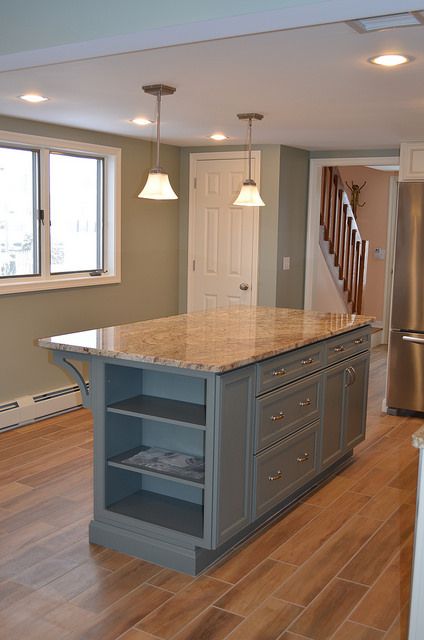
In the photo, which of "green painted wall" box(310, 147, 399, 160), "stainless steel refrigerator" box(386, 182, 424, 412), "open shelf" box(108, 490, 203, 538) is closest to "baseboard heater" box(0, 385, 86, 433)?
"open shelf" box(108, 490, 203, 538)

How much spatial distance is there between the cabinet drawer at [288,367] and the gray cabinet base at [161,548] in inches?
27.0

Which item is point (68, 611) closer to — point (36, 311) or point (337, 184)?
point (36, 311)

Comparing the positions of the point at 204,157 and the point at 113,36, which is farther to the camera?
the point at 204,157

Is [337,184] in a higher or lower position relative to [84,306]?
higher

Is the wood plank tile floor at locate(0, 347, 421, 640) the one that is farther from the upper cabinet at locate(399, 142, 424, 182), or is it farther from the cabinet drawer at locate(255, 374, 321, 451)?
the upper cabinet at locate(399, 142, 424, 182)

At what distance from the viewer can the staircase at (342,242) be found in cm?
739

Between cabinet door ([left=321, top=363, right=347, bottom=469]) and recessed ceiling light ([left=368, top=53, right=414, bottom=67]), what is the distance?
5.39 feet

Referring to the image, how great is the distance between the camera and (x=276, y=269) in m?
6.13

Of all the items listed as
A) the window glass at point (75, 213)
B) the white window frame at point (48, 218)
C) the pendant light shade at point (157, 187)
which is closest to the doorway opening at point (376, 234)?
the white window frame at point (48, 218)

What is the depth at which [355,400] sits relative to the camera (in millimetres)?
4328

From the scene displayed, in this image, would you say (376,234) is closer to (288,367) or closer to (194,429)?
(288,367)

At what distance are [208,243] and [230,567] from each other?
3859 millimetres

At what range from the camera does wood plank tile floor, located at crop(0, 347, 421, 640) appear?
8.46ft

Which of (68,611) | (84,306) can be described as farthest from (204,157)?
(68,611)
